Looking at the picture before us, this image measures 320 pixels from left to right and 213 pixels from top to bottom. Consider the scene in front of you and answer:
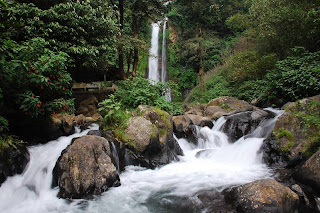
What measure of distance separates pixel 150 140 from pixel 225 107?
7192 millimetres

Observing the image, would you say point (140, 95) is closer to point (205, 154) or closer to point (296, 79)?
point (205, 154)

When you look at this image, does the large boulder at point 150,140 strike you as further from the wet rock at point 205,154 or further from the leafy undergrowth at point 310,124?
the leafy undergrowth at point 310,124

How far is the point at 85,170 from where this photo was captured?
540 cm

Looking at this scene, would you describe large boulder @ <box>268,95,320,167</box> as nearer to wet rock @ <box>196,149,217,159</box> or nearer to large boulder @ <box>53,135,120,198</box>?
wet rock @ <box>196,149,217,159</box>

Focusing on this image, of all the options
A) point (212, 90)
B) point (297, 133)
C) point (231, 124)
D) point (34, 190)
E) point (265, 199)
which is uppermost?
point (212, 90)

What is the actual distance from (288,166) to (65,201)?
19.8 feet

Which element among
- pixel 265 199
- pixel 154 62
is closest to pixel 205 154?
pixel 265 199

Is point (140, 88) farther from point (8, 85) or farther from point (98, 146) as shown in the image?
point (8, 85)

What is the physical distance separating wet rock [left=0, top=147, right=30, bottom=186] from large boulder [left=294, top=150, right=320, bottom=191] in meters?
6.83

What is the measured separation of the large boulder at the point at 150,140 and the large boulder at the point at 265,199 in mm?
3408

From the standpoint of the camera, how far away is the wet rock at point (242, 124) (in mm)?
9688

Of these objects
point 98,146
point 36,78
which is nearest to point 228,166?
point 98,146

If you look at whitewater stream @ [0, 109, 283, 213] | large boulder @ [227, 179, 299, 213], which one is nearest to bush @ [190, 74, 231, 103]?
whitewater stream @ [0, 109, 283, 213]

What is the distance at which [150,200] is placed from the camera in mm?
5332
